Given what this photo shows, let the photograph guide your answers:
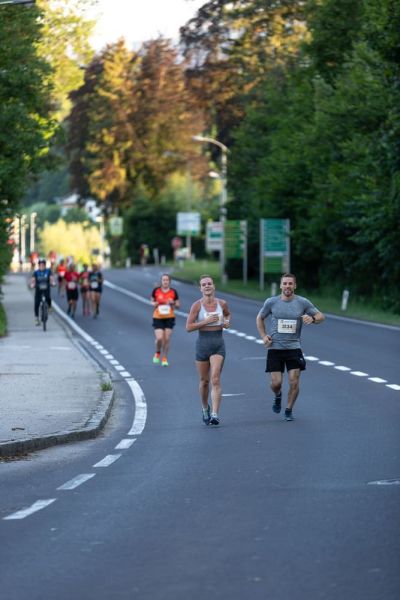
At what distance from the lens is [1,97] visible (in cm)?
4491

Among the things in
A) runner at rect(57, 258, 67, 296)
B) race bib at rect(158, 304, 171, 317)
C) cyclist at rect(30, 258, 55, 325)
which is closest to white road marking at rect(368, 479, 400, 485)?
race bib at rect(158, 304, 171, 317)

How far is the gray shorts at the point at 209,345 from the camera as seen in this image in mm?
18219

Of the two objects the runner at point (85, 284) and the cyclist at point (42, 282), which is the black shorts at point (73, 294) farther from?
the cyclist at point (42, 282)

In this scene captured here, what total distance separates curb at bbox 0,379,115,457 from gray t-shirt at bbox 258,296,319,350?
2.25 m

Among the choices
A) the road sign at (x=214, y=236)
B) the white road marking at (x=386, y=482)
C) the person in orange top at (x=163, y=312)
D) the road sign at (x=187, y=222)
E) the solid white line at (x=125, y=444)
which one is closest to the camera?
the white road marking at (x=386, y=482)

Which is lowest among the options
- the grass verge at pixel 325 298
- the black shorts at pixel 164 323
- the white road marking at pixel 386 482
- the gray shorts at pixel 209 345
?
the grass verge at pixel 325 298

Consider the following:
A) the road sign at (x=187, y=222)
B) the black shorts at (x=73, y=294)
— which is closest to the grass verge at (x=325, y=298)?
the black shorts at (x=73, y=294)

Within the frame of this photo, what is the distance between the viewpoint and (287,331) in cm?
1812

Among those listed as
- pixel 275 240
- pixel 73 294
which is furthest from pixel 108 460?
pixel 275 240

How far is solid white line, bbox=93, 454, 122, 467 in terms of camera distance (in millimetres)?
14086

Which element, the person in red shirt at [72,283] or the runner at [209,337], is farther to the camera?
the person in red shirt at [72,283]

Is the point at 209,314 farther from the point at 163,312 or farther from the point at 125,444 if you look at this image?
the point at 163,312

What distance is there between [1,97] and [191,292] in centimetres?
2511

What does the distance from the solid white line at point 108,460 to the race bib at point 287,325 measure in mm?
3779
